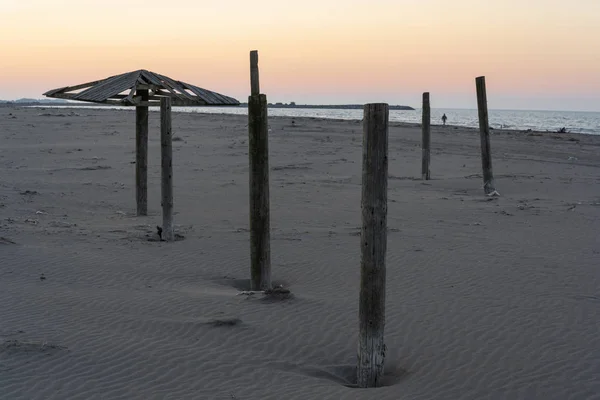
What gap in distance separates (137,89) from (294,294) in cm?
621

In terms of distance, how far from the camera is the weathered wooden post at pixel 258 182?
829 centimetres

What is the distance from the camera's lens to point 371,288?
5.91 m

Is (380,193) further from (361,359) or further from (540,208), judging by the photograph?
(540,208)

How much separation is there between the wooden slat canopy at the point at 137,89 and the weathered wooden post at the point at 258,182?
3.99 metres

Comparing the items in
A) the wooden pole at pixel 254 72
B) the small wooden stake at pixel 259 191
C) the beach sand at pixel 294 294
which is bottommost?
the beach sand at pixel 294 294

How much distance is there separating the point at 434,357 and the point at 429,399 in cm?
96

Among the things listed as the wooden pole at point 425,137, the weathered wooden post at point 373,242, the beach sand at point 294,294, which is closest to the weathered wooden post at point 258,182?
the beach sand at point 294,294

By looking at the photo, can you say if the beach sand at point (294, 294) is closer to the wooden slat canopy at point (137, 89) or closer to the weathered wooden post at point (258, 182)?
the weathered wooden post at point (258, 182)

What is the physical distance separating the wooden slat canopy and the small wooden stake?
4.21m

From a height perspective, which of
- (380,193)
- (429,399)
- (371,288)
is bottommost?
(429,399)

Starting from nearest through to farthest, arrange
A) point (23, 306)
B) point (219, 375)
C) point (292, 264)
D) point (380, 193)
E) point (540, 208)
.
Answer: point (380, 193) → point (219, 375) → point (23, 306) → point (292, 264) → point (540, 208)

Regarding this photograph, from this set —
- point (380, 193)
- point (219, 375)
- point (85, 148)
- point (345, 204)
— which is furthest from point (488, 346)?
point (85, 148)

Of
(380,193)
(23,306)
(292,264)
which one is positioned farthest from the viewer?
(292,264)

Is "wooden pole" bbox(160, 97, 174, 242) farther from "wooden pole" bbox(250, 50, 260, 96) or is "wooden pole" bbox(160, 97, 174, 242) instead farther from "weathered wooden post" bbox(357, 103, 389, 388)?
"weathered wooden post" bbox(357, 103, 389, 388)
